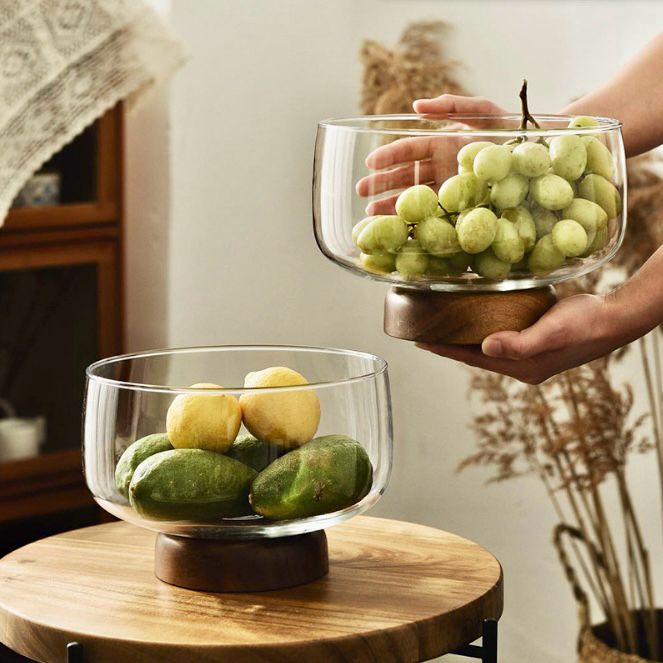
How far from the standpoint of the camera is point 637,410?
7.12ft

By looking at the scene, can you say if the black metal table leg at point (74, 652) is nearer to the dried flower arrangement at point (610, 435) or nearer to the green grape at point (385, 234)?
the green grape at point (385, 234)

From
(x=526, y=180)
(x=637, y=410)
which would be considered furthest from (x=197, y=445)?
(x=637, y=410)

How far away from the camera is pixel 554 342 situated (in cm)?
106

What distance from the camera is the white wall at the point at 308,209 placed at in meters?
2.26

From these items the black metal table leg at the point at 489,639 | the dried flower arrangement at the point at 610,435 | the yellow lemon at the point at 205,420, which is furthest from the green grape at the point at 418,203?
the dried flower arrangement at the point at 610,435

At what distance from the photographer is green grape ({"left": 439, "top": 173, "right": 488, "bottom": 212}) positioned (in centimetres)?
98

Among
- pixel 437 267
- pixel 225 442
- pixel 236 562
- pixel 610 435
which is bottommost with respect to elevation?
pixel 610 435

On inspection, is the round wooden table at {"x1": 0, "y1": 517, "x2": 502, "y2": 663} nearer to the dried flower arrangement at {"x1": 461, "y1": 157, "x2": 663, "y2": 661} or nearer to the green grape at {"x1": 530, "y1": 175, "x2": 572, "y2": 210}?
the green grape at {"x1": 530, "y1": 175, "x2": 572, "y2": 210}

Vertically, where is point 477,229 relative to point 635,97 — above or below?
below

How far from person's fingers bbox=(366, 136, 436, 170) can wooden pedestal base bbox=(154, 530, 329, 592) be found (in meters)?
0.34

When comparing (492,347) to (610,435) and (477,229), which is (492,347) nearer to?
(477,229)

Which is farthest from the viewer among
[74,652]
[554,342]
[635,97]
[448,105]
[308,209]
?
[308,209]

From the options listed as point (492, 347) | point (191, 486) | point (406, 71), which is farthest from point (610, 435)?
point (191, 486)

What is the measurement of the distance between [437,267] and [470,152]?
10 centimetres
